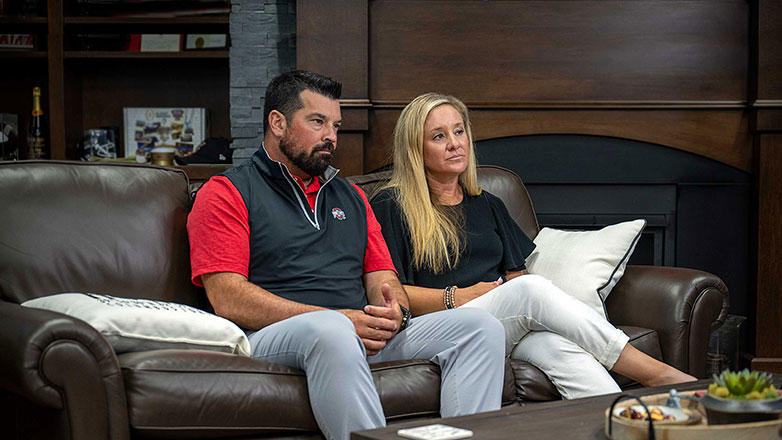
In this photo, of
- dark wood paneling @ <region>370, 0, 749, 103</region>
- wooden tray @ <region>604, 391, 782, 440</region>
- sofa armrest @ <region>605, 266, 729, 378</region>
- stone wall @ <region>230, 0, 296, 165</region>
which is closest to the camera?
wooden tray @ <region>604, 391, 782, 440</region>

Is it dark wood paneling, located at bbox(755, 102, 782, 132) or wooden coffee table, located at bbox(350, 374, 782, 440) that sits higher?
dark wood paneling, located at bbox(755, 102, 782, 132)

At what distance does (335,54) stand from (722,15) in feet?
5.23

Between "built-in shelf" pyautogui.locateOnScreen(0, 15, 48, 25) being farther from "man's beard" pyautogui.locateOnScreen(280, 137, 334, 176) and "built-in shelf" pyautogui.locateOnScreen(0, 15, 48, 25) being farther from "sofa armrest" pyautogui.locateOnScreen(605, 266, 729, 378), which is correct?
"sofa armrest" pyautogui.locateOnScreen(605, 266, 729, 378)

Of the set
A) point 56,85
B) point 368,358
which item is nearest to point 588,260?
point 368,358

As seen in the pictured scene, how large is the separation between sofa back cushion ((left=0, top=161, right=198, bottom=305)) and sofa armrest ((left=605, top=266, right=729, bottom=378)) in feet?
4.28

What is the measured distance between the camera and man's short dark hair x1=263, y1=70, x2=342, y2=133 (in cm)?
235

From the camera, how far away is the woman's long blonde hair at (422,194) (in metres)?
2.48

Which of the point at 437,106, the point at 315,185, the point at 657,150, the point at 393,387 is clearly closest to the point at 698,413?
the point at 393,387

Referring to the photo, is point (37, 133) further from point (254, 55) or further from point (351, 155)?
point (351, 155)

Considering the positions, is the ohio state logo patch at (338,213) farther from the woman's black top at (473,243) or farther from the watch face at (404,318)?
the watch face at (404,318)

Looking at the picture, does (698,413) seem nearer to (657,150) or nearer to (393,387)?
(393,387)

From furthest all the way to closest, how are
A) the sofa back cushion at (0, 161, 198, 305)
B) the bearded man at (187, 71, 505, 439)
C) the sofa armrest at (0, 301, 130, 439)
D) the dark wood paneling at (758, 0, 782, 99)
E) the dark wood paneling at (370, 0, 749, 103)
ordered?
the dark wood paneling at (370, 0, 749, 103) < the dark wood paneling at (758, 0, 782, 99) < the sofa back cushion at (0, 161, 198, 305) < the bearded man at (187, 71, 505, 439) < the sofa armrest at (0, 301, 130, 439)

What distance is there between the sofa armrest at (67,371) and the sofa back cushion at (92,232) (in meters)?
0.42

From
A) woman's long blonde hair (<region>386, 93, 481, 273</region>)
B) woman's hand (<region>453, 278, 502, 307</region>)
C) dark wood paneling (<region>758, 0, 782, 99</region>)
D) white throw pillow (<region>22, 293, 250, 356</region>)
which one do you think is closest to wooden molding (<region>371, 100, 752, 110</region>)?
dark wood paneling (<region>758, 0, 782, 99</region>)
